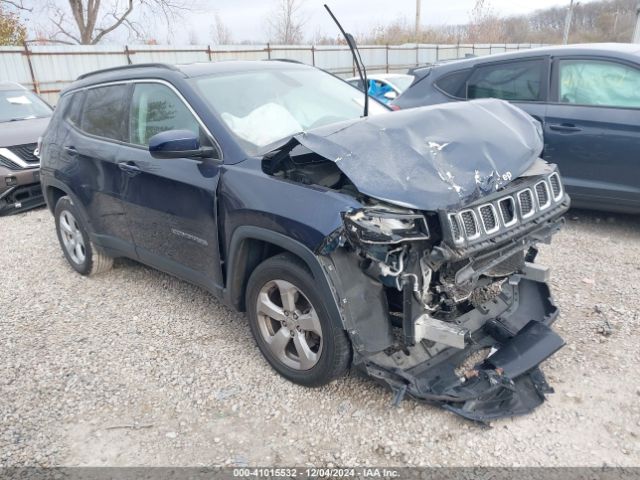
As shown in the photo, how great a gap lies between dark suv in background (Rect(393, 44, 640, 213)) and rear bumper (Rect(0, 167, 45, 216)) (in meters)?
6.20

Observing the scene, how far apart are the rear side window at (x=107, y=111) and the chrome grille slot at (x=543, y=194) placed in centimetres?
291

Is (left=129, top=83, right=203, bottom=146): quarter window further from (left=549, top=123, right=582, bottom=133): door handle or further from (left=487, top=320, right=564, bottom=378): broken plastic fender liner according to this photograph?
(left=549, top=123, right=582, bottom=133): door handle

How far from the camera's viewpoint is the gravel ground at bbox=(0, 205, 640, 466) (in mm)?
2537

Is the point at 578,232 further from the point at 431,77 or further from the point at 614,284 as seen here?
the point at 431,77

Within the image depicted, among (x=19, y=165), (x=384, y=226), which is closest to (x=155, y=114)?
(x=384, y=226)

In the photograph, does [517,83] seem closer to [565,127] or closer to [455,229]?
[565,127]

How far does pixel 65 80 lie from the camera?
1532 cm

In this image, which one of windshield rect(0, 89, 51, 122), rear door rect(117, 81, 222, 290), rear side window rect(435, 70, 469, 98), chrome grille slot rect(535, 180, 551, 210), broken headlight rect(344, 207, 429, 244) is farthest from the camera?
windshield rect(0, 89, 51, 122)

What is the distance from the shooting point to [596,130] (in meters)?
4.82

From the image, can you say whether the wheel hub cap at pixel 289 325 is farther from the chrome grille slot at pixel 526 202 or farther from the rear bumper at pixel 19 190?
the rear bumper at pixel 19 190

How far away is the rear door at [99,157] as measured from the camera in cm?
395

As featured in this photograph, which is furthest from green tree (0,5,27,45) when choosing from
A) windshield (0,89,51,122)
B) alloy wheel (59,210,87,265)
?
alloy wheel (59,210,87,265)

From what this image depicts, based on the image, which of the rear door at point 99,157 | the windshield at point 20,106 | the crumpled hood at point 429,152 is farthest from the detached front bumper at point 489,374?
the windshield at point 20,106

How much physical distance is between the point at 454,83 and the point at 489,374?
13.8 ft
